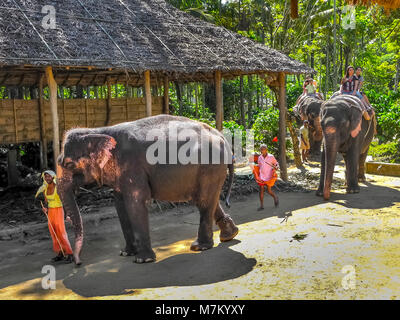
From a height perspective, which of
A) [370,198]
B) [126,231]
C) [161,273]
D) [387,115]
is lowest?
[370,198]

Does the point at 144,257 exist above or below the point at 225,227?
below

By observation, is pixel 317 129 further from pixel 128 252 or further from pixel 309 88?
pixel 128 252

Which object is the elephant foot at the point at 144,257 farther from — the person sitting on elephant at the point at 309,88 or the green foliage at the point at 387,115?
the green foliage at the point at 387,115

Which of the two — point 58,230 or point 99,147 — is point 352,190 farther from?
point 58,230

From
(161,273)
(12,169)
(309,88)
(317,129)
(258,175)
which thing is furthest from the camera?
(309,88)

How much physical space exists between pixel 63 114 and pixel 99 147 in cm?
575

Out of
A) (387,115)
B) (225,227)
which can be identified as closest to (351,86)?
(387,115)

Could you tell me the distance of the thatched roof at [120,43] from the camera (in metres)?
9.13

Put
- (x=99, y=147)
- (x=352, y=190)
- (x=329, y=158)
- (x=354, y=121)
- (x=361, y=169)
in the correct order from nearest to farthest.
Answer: (x=99, y=147) < (x=329, y=158) < (x=354, y=121) < (x=352, y=190) < (x=361, y=169)

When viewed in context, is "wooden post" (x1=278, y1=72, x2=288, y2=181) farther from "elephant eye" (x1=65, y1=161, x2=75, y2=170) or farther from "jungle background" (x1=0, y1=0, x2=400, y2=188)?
"elephant eye" (x1=65, y1=161, x2=75, y2=170)

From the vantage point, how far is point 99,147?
6848 millimetres

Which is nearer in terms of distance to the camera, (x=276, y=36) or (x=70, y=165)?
(x=70, y=165)

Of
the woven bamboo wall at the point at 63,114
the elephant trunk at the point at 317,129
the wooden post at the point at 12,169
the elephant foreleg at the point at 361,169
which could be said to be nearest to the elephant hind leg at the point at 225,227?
the woven bamboo wall at the point at 63,114

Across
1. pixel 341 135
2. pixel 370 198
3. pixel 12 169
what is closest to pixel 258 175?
pixel 341 135
